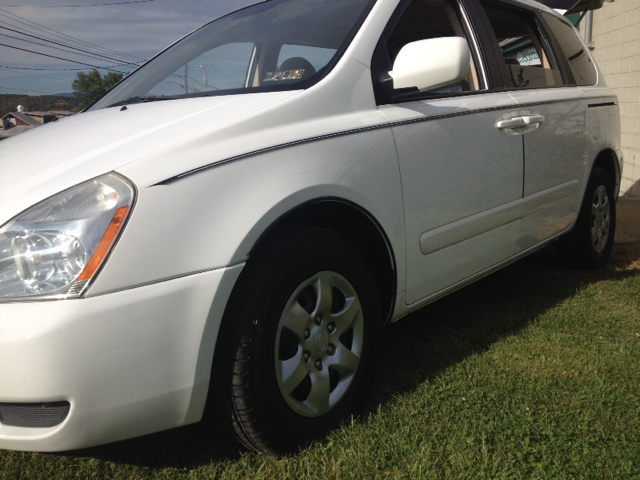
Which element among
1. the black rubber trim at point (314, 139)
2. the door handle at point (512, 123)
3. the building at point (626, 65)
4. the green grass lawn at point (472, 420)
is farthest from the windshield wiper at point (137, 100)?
the building at point (626, 65)

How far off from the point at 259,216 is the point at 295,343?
0.46 meters

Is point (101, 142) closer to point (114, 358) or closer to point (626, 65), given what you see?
point (114, 358)

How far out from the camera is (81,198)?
1503 millimetres

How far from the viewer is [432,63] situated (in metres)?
2.09

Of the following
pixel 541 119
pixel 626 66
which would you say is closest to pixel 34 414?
pixel 541 119

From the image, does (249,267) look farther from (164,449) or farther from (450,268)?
(450,268)

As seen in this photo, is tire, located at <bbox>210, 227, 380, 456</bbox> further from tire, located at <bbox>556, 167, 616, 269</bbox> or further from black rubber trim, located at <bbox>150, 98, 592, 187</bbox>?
tire, located at <bbox>556, 167, 616, 269</bbox>

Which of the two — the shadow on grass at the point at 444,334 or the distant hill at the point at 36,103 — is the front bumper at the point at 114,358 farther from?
the distant hill at the point at 36,103

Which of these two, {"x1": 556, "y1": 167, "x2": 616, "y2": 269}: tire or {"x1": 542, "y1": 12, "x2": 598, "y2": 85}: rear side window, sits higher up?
{"x1": 542, "y1": 12, "x2": 598, "y2": 85}: rear side window

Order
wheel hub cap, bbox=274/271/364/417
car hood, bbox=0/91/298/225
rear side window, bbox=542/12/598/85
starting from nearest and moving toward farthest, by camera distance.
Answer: car hood, bbox=0/91/298/225 → wheel hub cap, bbox=274/271/364/417 → rear side window, bbox=542/12/598/85

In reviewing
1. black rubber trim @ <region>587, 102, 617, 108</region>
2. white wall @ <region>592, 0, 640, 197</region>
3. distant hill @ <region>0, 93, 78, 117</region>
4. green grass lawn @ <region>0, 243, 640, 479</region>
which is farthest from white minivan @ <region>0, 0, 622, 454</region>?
distant hill @ <region>0, 93, 78, 117</region>

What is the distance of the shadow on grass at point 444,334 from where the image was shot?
192 centimetres

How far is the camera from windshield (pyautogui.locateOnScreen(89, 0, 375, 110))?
86.9 inches

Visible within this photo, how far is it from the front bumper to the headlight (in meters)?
0.05
